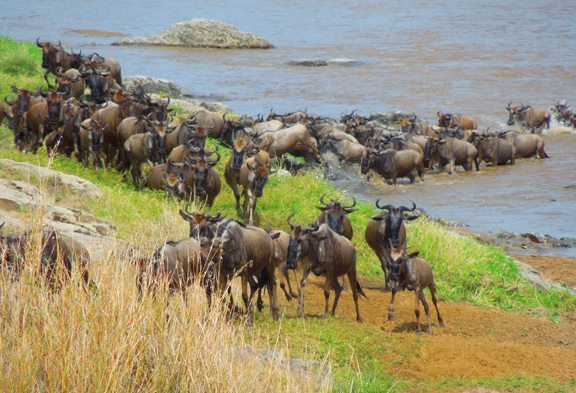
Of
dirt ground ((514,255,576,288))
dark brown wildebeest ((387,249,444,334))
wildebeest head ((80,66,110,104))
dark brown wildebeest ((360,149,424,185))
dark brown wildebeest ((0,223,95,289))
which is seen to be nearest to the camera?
dark brown wildebeest ((0,223,95,289))

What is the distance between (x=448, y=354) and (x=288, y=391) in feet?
16.4

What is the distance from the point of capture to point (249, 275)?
13.6m

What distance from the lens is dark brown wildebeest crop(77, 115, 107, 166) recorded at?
21.3m

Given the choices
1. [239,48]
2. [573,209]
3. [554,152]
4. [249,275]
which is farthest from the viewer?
[239,48]

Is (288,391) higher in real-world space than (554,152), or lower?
higher

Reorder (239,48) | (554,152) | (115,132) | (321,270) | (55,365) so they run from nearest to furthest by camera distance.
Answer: (55,365)
(321,270)
(115,132)
(554,152)
(239,48)

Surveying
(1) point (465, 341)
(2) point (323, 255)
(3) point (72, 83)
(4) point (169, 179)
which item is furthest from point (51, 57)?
(1) point (465, 341)

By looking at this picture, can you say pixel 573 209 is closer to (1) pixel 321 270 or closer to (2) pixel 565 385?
(1) pixel 321 270

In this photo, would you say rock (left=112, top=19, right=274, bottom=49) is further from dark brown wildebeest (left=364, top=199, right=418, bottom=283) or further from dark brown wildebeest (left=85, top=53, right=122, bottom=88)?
dark brown wildebeest (left=364, top=199, right=418, bottom=283)

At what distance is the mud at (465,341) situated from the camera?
475 inches

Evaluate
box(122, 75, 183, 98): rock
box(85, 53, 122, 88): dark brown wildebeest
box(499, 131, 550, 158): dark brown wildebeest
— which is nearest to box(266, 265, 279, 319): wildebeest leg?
box(85, 53, 122, 88): dark brown wildebeest

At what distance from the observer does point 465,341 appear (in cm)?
1343

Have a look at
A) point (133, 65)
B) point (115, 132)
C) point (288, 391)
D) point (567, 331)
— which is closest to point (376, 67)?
point (133, 65)

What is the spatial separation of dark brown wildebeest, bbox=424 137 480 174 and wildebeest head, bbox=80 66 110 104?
9136 mm
